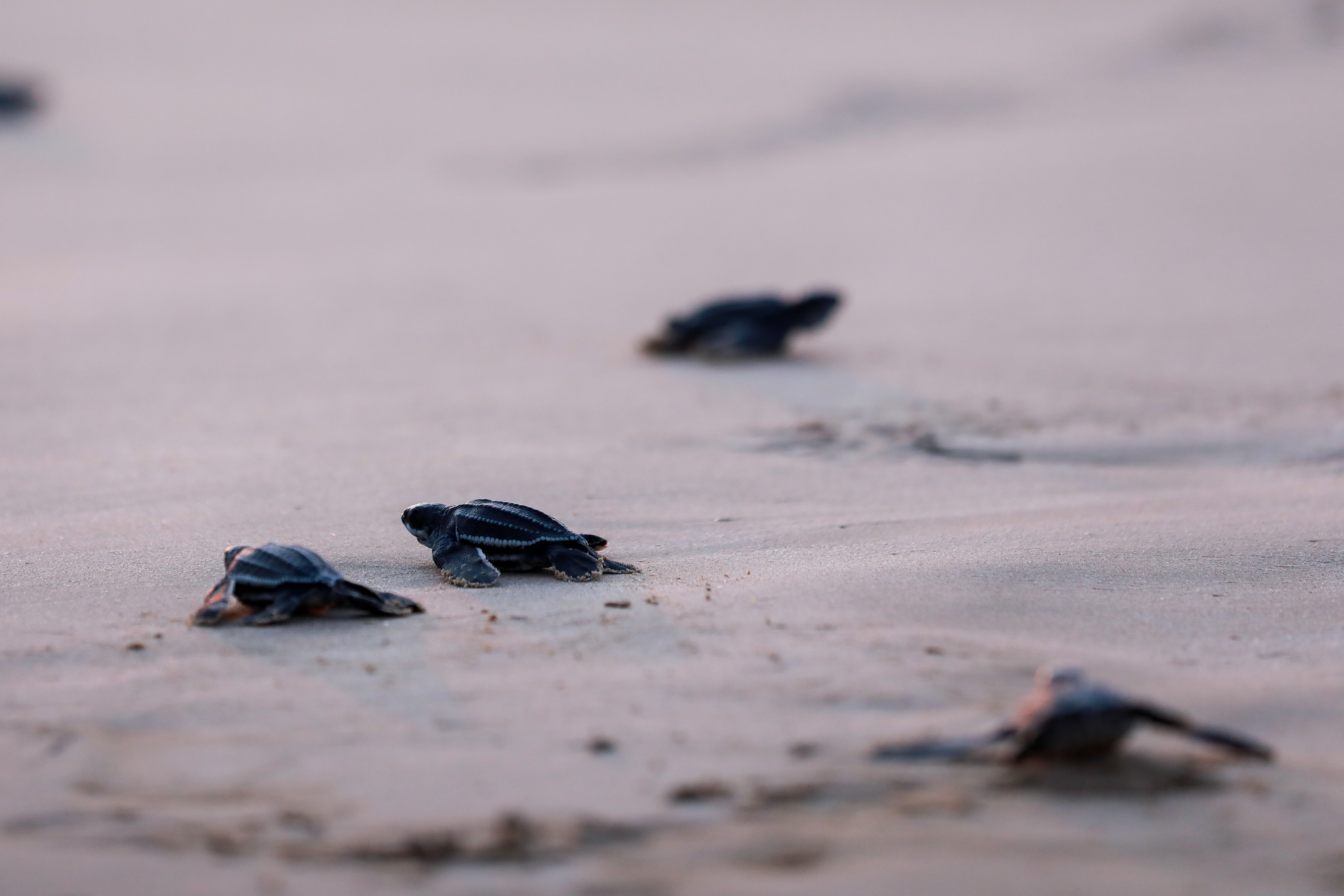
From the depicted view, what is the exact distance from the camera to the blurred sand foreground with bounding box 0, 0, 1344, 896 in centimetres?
143

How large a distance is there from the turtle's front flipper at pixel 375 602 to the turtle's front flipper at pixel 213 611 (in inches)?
8.2

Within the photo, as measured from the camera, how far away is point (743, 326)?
18.0ft

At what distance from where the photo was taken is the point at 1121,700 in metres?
1.51

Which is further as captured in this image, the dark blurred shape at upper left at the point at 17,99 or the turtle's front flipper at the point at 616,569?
the dark blurred shape at upper left at the point at 17,99

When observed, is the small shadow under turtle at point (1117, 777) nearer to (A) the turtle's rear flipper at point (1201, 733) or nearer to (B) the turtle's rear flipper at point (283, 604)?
(A) the turtle's rear flipper at point (1201, 733)

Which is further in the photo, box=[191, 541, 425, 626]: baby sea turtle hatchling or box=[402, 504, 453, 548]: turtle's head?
box=[402, 504, 453, 548]: turtle's head

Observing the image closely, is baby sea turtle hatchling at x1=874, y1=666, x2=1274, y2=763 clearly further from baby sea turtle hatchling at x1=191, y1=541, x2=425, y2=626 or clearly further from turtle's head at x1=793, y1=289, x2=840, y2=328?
turtle's head at x1=793, y1=289, x2=840, y2=328

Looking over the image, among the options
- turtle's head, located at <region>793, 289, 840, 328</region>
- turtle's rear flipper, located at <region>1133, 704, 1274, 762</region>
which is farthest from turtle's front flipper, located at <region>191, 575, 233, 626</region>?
turtle's head, located at <region>793, 289, 840, 328</region>

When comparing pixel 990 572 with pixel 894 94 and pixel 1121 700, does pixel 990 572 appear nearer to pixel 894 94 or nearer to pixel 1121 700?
pixel 1121 700

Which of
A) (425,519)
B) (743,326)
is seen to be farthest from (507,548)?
(743,326)

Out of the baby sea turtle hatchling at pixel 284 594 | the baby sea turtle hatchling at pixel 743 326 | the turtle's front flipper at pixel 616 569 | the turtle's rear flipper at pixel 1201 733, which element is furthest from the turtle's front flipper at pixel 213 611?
the baby sea turtle hatchling at pixel 743 326

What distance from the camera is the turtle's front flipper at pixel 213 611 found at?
2066mm

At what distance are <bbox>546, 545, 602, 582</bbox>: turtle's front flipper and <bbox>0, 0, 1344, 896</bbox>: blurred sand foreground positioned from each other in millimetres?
45

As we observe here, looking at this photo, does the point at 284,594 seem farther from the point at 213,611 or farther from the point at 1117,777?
the point at 1117,777
